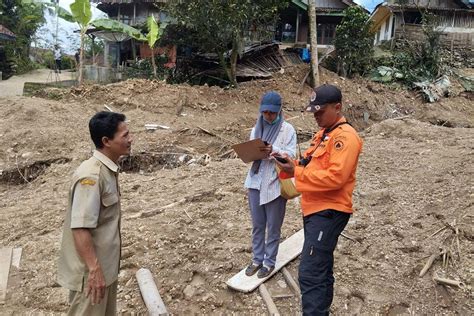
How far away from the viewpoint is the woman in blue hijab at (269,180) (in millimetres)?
3148

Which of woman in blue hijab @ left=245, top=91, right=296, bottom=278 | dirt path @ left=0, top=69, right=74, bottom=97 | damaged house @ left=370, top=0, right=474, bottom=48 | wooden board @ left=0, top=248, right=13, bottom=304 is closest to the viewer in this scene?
woman in blue hijab @ left=245, top=91, right=296, bottom=278

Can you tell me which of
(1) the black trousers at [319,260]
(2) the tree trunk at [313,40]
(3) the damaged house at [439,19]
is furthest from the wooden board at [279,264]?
(3) the damaged house at [439,19]

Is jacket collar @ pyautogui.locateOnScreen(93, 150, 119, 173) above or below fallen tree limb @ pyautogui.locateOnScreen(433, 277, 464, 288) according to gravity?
above

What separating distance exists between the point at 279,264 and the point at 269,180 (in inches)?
35.9

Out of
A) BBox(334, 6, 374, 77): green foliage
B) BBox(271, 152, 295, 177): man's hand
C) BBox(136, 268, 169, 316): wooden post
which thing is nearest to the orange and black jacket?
BBox(271, 152, 295, 177): man's hand

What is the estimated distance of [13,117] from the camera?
10.5 meters

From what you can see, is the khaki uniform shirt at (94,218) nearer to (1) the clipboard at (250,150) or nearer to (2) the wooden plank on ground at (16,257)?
(1) the clipboard at (250,150)

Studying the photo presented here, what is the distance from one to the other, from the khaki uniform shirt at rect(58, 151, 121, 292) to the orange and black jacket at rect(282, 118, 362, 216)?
1136 millimetres

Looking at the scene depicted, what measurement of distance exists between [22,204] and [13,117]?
17.2 feet

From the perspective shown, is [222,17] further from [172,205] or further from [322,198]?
[322,198]

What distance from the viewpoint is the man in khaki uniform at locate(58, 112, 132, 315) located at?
7.21 ft

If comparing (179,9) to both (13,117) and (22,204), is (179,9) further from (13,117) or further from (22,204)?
(22,204)

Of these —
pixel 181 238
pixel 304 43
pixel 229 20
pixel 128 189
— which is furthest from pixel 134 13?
pixel 181 238

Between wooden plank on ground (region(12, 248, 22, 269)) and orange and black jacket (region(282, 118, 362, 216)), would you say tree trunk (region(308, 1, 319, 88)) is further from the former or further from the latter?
orange and black jacket (region(282, 118, 362, 216))
